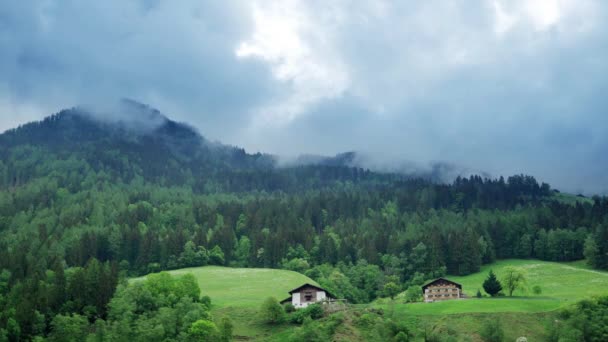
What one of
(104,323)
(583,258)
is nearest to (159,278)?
(104,323)

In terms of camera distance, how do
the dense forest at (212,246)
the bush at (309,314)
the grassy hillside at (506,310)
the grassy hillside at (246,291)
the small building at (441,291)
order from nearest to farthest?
the grassy hillside at (506,310) < the grassy hillside at (246,291) < the bush at (309,314) < the dense forest at (212,246) < the small building at (441,291)

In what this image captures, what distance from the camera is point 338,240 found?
153750mm

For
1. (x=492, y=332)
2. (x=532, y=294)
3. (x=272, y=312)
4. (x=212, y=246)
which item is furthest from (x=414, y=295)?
(x=212, y=246)

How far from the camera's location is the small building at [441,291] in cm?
10219

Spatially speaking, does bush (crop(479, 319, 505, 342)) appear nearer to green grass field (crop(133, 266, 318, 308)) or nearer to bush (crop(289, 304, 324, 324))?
bush (crop(289, 304, 324, 324))

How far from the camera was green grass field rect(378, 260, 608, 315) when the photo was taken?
87.9m

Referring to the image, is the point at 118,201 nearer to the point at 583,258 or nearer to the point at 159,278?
the point at 159,278

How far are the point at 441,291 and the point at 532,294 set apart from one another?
16615 mm

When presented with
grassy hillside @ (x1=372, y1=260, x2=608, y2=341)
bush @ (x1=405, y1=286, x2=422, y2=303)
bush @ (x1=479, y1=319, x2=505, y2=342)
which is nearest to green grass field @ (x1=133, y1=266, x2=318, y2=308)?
grassy hillside @ (x1=372, y1=260, x2=608, y2=341)

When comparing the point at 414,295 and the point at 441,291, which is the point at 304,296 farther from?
the point at 441,291

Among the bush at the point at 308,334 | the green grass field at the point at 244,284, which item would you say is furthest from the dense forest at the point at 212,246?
the bush at the point at 308,334

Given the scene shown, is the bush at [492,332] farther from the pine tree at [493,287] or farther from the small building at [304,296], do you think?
the small building at [304,296]

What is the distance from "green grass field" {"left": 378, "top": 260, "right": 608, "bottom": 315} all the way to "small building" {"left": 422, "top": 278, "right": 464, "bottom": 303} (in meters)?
3.71

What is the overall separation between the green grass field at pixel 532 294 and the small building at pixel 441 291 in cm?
371
